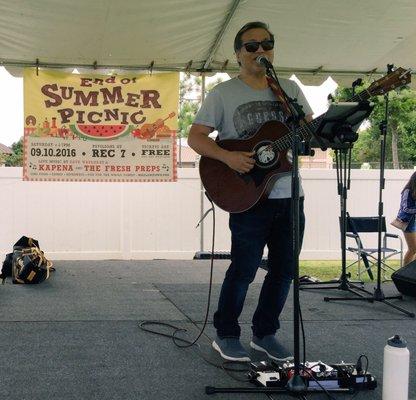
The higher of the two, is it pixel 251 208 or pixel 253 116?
pixel 253 116

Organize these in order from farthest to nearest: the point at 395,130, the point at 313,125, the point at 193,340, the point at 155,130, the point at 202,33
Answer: the point at 395,130
the point at 155,130
the point at 202,33
the point at 193,340
the point at 313,125

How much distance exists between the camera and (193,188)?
8.24 metres

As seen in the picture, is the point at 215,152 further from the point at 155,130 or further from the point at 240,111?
the point at 155,130

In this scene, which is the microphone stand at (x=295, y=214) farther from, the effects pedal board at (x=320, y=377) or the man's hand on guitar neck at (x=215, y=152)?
the man's hand on guitar neck at (x=215, y=152)

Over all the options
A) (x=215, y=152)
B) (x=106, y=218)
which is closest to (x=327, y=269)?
(x=106, y=218)

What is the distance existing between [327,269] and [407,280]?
4.26 m

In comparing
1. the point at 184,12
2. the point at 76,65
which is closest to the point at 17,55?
the point at 76,65

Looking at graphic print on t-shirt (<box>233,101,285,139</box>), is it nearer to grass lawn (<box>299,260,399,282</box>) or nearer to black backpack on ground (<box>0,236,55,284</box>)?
black backpack on ground (<box>0,236,55,284</box>)

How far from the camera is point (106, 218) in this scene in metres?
8.05

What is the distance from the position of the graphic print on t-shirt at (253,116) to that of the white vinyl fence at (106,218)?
5.22 m

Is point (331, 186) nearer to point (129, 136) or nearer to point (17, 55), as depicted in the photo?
point (129, 136)

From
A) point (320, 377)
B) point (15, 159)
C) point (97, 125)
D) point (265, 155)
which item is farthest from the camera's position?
point (15, 159)

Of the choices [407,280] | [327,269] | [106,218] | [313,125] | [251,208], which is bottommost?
[327,269]

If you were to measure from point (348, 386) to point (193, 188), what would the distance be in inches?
236
